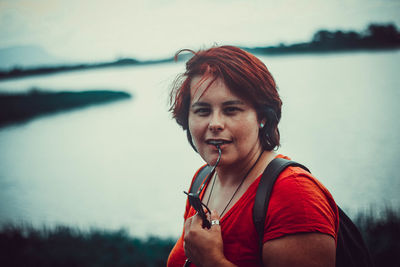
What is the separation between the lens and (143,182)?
2.35 m

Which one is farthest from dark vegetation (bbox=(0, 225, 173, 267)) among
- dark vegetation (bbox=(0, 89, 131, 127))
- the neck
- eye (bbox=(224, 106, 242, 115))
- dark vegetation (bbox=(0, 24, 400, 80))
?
dark vegetation (bbox=(0, 24, 400, 80))

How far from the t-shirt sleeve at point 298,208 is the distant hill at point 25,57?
101 inches

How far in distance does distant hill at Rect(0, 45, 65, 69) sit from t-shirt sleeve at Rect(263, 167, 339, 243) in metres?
2.57

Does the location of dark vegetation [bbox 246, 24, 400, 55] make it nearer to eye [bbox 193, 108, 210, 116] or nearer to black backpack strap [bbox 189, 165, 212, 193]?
black backpack strap [bbox 189, 165, 212, 193]

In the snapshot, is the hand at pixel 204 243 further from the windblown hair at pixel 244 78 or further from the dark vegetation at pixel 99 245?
the dark vegetation at pixel 99 245

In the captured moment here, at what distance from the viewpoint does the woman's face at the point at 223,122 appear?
2.74 feet

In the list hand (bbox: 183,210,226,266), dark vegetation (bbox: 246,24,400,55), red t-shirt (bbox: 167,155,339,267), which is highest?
dark vegetation (bbox: 246,24,400,55)

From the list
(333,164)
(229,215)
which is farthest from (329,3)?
(229,215)

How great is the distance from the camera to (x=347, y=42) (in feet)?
7.00

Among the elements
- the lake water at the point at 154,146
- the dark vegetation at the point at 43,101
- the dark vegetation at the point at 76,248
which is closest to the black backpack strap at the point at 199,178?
the lake water at the point at 154,146

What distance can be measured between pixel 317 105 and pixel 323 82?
18cm

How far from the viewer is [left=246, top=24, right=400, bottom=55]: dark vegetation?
2.03 metres

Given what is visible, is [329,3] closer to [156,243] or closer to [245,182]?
A: [245,182]

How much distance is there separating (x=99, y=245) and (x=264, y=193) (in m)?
1.85
